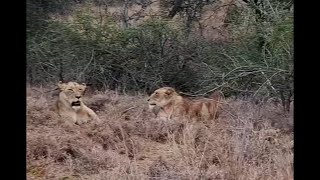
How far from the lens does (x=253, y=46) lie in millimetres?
5629

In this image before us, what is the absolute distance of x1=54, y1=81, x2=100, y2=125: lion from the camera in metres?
4.68

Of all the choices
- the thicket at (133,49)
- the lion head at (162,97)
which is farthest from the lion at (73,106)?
the thicket at (133,49)

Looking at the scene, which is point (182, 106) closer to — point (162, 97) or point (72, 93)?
point (162, 97)

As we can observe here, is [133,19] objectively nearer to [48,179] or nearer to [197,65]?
[197,65]

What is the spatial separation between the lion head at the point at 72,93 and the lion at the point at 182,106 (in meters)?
0.67

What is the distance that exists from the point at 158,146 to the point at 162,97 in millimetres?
917

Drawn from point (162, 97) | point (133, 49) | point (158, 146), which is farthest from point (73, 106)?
point (133, 49)

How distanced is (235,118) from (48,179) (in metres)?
1.70

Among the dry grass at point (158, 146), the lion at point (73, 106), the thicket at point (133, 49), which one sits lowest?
the dry grass at point (158, 146)

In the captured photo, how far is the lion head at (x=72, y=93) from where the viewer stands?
188 inches

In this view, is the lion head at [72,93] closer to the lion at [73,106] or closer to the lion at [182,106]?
the lion at [73,106]

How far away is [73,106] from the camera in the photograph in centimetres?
475
